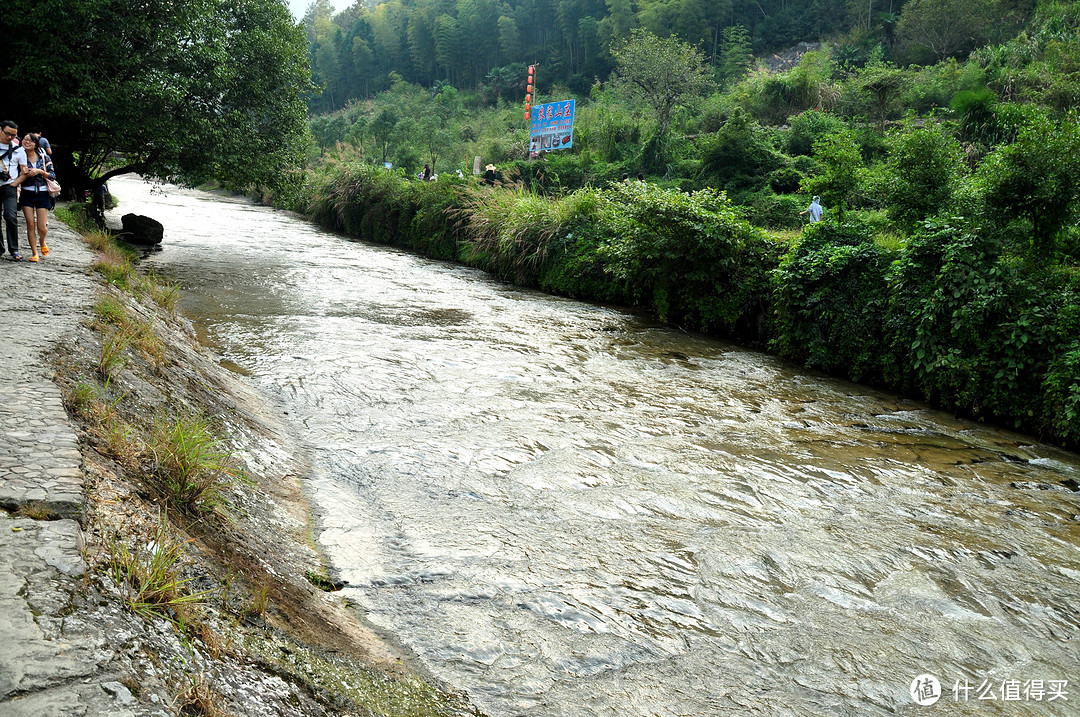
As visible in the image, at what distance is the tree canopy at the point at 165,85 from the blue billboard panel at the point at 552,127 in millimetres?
16380

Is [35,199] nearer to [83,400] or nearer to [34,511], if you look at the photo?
[83,400]

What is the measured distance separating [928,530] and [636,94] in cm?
3796

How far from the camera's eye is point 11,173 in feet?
27.7

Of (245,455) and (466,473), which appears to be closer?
(245,455)

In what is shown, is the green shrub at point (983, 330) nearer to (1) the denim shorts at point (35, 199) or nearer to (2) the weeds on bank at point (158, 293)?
(2) the weeds on bank at point (158, 293)

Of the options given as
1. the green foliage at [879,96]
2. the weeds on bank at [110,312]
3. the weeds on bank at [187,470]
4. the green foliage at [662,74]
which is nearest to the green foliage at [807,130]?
the green foliage at [879,96]

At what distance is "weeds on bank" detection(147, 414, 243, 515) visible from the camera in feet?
11.9

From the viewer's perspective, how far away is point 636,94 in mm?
39719

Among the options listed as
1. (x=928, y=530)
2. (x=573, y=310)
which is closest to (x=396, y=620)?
(x=928, y=530)

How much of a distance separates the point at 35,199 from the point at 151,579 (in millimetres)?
8066

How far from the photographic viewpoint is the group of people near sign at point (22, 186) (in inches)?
326

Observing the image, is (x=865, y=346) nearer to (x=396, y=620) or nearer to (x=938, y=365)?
(x=938, y=365)

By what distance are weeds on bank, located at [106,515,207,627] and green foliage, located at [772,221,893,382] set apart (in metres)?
9.54

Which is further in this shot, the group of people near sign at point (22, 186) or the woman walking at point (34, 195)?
the woman walking at point (34, 195)
